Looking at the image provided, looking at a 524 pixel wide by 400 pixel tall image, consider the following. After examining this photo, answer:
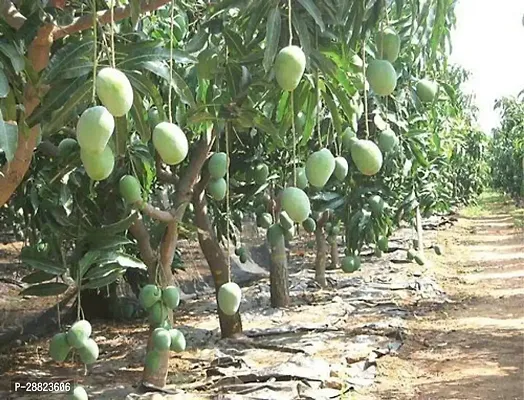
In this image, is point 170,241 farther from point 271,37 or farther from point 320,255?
point 320,255

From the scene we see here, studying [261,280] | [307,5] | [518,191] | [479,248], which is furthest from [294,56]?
[518,191]

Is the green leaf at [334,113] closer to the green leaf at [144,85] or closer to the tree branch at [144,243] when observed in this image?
the green leaf at [144,85]

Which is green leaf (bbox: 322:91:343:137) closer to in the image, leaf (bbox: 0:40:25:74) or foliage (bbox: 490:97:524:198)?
leaf (bbox: 0:40:25:74)

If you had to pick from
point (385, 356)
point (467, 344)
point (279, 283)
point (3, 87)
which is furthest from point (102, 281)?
point (279, 283)

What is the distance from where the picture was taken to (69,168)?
2.35 meters

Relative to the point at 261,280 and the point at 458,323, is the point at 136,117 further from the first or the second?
the point at 261,280

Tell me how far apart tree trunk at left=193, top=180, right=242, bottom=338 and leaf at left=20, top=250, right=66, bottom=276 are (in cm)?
151

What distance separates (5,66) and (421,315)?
16.2 ft

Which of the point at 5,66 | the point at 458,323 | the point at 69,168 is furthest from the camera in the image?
the point at 458,323

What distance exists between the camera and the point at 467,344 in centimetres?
490

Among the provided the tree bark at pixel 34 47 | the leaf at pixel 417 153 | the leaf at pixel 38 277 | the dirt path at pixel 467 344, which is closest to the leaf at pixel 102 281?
the leaf at pixel 38 277

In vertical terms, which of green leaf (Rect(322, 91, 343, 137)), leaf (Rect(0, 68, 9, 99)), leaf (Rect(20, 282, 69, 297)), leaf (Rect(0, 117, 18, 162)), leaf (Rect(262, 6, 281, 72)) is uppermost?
leaf (Rect(262, 6, 281, 72))

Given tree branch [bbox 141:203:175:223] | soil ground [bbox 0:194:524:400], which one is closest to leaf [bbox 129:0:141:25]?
tree branch [bbox 141:203:175:223]

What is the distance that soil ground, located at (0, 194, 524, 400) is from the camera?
13.0ft
